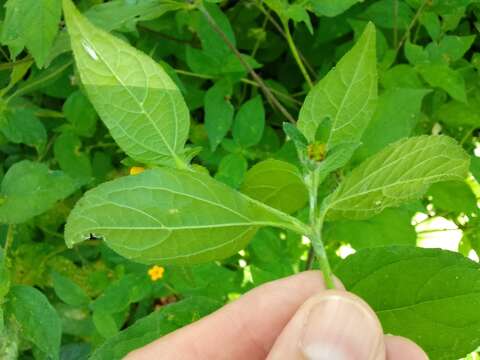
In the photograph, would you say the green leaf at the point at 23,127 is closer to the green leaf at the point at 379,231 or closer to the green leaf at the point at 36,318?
the green leaf at the point at 36,318

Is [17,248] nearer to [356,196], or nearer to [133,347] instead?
[133,347]

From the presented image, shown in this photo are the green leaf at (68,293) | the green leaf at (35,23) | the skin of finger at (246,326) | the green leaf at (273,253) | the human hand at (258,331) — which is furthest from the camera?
the green leaf at (68,293)

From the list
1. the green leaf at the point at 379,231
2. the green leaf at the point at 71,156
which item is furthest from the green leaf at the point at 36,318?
the green leaf at the point at 379,231

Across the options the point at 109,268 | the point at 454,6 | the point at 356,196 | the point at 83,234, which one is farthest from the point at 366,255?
the point at 109,268

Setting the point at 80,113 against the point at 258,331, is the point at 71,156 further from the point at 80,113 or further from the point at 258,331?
the point at 258,331

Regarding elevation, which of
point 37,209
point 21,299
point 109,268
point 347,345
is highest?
point 347,345
